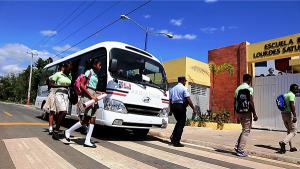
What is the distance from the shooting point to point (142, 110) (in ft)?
31.6

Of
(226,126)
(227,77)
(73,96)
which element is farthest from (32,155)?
(227,77)

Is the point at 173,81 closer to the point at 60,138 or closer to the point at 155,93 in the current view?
the point at 155,93

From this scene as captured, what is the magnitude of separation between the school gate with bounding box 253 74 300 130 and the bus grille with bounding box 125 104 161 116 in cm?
897

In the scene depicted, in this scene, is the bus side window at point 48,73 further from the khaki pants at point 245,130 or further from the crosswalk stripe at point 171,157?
the khaki pants at point 245,130

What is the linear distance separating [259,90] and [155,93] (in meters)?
9.75

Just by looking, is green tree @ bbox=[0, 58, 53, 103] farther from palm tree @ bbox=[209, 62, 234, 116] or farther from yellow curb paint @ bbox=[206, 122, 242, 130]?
yellow curb paint @ bbox=[206, 122, 242, 130]

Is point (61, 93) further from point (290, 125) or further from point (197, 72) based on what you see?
point (197, 72)

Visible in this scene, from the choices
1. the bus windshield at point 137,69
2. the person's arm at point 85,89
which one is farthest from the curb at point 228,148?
the person's arm at point 85,89

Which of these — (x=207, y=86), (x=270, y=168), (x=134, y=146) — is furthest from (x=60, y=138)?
(x=207, y=86)

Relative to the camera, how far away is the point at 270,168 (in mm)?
6812

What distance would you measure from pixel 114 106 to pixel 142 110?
2.87 feet

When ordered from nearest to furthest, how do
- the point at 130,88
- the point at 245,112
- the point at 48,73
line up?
the point at 245,112
the point at 130,88
the point at 48,73

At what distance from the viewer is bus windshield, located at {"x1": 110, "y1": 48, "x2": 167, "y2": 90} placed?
31.9 ft

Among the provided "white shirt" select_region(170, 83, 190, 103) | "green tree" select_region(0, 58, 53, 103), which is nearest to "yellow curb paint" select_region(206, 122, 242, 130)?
"white shirt" select_region(170, 83, 190, 103)
